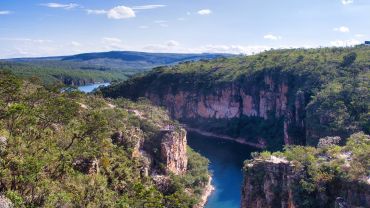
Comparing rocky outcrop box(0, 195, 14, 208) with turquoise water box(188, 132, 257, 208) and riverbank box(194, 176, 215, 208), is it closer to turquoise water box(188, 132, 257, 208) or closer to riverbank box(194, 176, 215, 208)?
riverbank box(194, 176, 215, 208)

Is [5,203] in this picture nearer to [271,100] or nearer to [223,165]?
[223,165]

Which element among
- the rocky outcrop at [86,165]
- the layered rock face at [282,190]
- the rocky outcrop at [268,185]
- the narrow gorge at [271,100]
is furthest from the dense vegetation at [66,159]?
the narrow gorge at [271,100]

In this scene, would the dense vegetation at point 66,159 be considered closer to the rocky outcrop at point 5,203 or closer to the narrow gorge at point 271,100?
the rocky outcrop at point 5,203

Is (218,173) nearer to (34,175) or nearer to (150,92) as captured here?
(34,175)

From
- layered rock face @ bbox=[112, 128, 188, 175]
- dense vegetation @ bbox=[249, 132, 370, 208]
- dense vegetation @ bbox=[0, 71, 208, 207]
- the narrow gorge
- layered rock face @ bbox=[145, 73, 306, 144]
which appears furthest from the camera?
layered rock face @ bbox=[145, 73, 306, 144]

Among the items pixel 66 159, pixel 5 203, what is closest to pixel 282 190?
pixel 66 159

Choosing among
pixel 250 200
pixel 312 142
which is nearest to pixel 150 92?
pixel 312 142

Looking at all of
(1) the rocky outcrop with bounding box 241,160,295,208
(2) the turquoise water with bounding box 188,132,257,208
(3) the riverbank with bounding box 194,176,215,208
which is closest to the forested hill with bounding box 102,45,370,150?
(2) the turquoise water with bounding box 188,132,257,208
